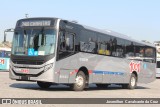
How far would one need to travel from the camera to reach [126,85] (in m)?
25.1

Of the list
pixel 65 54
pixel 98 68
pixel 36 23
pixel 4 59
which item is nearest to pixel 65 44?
pixel 65 54

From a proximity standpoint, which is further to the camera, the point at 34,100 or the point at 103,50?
the point at 103,50

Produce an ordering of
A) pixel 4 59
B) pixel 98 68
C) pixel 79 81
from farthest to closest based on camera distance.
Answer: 1. pixel 4 59
2. pixel 98 68
3. pixel 79 81

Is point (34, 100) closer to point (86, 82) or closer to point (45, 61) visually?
point (45, 61)

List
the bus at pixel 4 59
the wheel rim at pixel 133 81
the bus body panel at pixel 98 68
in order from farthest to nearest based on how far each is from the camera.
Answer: the bus at pixel 4 59
the wheel rim at pixel 133 81
the bus body panel at pixel 98 68

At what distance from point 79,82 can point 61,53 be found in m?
2.06

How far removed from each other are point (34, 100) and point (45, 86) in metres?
8.43

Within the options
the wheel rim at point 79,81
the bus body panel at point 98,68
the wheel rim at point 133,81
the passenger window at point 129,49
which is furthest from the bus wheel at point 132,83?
the wheel rim at point 79,81

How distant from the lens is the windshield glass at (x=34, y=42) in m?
17.6

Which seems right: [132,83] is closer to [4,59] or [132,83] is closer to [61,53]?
[61,53]

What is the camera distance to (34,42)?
17.8 meters

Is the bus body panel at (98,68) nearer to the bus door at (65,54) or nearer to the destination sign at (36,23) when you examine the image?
the bus door at (65,54)

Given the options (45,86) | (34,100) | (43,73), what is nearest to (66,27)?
(43,73)

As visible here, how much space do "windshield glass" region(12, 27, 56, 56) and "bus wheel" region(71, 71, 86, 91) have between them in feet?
7.49
